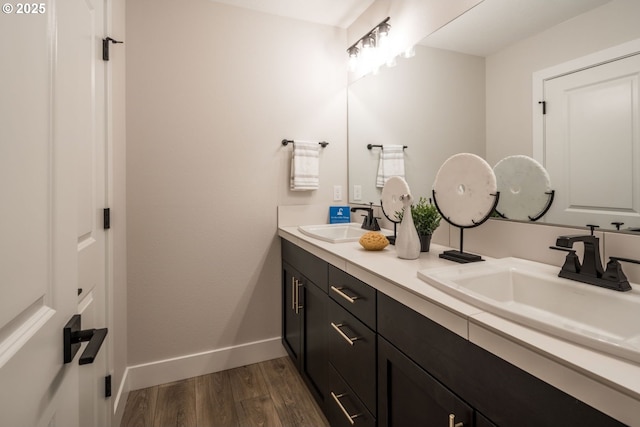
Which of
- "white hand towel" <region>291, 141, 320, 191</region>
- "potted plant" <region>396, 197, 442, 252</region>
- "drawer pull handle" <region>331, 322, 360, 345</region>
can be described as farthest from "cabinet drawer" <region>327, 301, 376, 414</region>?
"white hand towel" <region>291, 141, 320, 191</region>

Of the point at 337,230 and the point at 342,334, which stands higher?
the point at 337,230

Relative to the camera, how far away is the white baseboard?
193 cm

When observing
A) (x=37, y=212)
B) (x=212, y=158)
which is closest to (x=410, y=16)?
(x=212, y=158)

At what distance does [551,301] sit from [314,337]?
1122 millimetres

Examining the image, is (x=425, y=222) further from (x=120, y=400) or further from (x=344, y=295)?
(x=120, y=400)

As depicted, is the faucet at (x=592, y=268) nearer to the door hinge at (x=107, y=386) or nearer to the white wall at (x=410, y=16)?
the white wall at (x=410, y=16)

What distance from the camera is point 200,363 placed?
2080 mm

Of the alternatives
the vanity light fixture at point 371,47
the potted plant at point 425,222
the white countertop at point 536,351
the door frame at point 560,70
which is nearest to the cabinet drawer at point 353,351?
the white countertop at point 536,351

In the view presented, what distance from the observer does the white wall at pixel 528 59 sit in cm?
94

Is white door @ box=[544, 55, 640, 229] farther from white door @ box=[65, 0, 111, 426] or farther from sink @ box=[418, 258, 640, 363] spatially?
white door @ box=[65, 0, 111, 426]

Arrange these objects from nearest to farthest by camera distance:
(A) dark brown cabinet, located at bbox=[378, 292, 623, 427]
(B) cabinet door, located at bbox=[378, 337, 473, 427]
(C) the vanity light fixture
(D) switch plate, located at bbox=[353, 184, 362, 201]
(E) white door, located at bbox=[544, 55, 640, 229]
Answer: (A) dark brown cabinet, located at bbox=[378, 292, 623, 427] < (B) cabinet door, located at bbox=[378, 337, 473, 427] < (E) white door, located at bbox=[544, 55, 640, 229] < (C) the vanity light fixture < (D) switch plate, located at bbox=[353, 184, 362, 201]

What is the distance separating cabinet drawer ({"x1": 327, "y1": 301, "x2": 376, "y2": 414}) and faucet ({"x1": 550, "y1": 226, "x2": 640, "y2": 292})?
645mm

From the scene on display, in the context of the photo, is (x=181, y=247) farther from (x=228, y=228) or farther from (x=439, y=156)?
(x=439, y=156)

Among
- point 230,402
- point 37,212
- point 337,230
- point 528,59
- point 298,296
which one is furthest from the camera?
point 337,230
